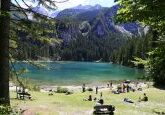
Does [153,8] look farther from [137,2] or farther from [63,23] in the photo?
[63,23]

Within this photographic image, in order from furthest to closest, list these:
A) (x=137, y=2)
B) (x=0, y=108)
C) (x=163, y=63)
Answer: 1. (x=163, y=63)
2. (x=137, y=2)
3. (x=0, y=108)

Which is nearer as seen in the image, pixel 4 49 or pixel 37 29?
pixel 4 49

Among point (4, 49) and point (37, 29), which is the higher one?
point (37, 29)

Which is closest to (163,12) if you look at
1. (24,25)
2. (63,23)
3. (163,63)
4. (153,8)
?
(153,8)

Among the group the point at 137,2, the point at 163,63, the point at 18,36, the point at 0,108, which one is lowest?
the point at 0,108

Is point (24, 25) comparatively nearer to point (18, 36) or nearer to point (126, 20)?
point (18, 36)

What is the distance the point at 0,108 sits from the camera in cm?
1142

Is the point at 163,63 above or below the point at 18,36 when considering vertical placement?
below

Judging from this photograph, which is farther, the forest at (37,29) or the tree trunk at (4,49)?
the tree trunk at (4,49)

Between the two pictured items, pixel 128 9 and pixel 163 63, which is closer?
pixel 128 9

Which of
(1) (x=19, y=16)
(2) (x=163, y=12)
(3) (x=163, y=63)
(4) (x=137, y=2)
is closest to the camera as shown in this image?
(2) (x=163, y=12)

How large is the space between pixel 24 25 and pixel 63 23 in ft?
5.17

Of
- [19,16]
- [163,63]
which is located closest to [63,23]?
[19,16]

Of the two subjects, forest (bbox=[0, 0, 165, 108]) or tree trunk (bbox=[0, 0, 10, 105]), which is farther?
tree trunk (bbox=[0, 0, 10, 105])
